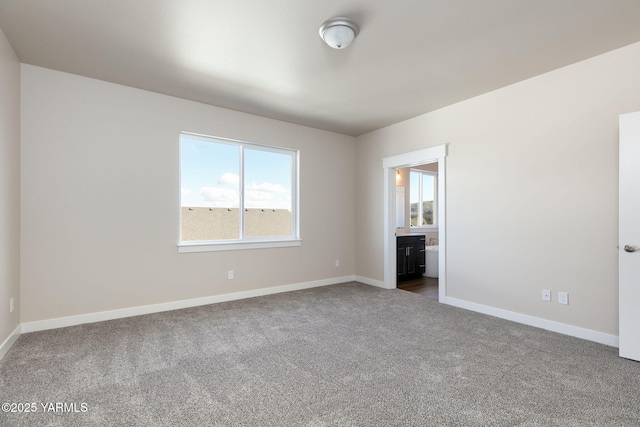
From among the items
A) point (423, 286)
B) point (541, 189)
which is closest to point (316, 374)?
point (541, 189)

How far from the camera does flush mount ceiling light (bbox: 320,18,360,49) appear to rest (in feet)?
7.75

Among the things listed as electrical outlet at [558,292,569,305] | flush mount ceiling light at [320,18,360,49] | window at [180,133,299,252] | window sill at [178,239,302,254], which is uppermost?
flush mount ceiling light at [320,18,360,49]

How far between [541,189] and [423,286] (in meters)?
2.57

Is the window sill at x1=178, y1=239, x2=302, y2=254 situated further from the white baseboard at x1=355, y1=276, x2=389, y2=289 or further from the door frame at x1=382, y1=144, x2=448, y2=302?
the door frame at x1=382, y1=144, x2=448, y2=302

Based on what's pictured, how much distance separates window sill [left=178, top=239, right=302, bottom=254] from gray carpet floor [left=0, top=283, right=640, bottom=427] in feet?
2.89

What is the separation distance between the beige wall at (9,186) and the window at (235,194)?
153 centimetres

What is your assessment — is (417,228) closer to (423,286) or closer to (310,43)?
(423,286)

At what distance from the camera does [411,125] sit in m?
4.67

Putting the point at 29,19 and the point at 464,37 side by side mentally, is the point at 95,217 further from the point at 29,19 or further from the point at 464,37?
the point at 464,37

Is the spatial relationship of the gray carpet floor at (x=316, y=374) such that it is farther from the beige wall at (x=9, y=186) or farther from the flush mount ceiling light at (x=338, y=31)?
the flush mount ceiling light at (x=338, y=31)

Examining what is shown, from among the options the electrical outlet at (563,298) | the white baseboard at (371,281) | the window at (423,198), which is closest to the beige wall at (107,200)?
the white baseboard at (371,281)

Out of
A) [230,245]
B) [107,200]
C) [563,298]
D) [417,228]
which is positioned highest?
[107,200]

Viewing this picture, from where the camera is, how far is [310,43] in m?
2.68

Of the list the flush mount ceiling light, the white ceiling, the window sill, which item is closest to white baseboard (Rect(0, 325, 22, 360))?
the window sill
